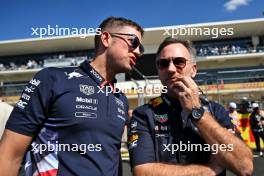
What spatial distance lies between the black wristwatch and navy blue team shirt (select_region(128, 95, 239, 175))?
153mm

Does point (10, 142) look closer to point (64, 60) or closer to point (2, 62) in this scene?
point (64, 60)

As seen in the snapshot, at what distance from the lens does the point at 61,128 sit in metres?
2.22

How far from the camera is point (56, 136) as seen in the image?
2.23 m

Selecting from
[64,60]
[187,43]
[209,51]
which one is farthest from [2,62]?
[187,43]

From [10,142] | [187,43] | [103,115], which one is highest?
[187,43]

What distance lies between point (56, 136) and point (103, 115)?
1.10ft

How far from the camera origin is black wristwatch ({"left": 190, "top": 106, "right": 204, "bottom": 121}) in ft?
7.20

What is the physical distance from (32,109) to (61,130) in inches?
8.8

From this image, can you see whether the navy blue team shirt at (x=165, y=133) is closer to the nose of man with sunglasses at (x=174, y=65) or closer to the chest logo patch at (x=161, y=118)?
the chest logo patch at (x=161, y=118)

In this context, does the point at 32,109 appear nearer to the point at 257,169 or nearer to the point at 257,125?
the point at 257,169

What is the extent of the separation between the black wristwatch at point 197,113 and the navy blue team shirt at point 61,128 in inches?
21.9
